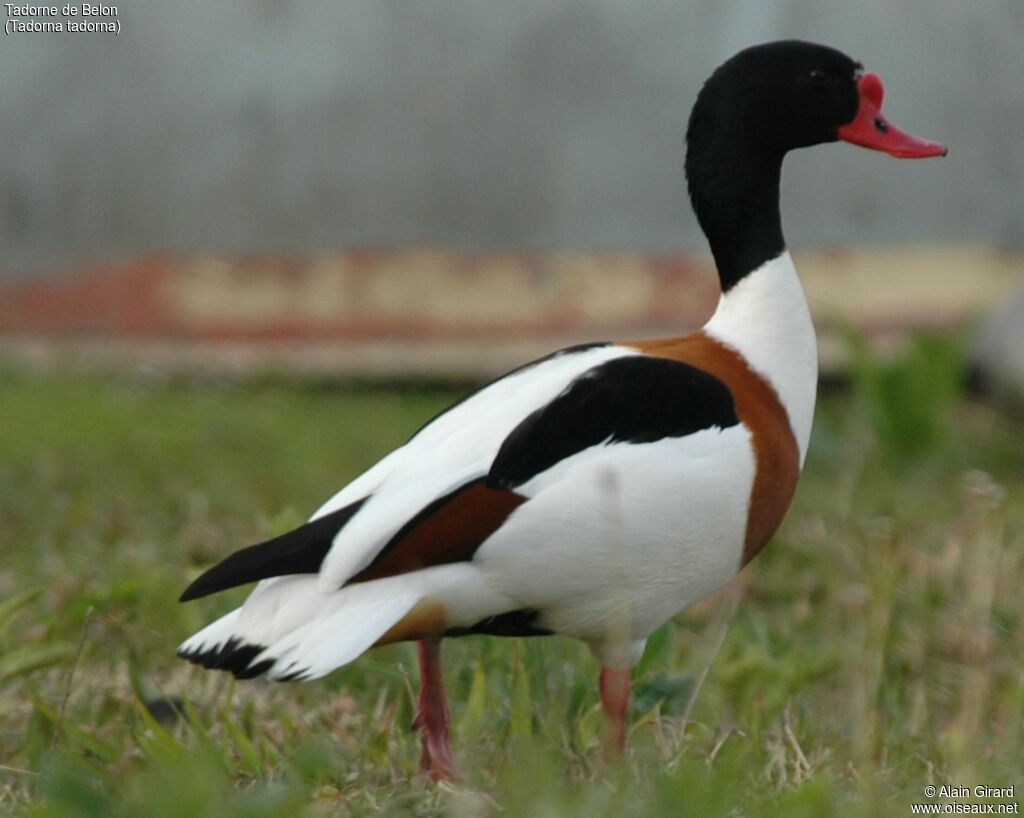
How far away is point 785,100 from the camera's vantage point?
250cm

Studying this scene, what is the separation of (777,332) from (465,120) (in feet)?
11.1

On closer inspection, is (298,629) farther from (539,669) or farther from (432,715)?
(539,669)

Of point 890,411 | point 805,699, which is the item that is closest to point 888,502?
point 890,411

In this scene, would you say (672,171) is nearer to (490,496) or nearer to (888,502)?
(888,502)

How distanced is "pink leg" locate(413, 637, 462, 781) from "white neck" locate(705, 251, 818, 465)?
547 millimetres

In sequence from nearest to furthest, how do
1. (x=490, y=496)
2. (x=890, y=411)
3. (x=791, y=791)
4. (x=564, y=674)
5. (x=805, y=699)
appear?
(x=791, y=791) < (x=490, y=496) < (x=564, y=674) < (x=805, y=699) < (x=890, y=411)

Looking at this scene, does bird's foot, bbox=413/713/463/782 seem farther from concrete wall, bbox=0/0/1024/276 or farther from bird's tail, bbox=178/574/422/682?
concrete wall, bbox=0/0/1024/276

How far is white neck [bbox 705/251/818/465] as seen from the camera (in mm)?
2422

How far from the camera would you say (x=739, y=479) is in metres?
2.24

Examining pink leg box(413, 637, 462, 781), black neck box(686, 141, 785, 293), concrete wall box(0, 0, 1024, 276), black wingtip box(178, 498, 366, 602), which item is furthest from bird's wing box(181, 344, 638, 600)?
concrete wall box(0, 0, 1024, 276)

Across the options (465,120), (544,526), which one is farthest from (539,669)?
(465,120)

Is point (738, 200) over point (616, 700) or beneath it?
over

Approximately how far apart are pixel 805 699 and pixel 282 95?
3.34 metres

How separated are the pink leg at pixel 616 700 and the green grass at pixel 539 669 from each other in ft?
0.18
